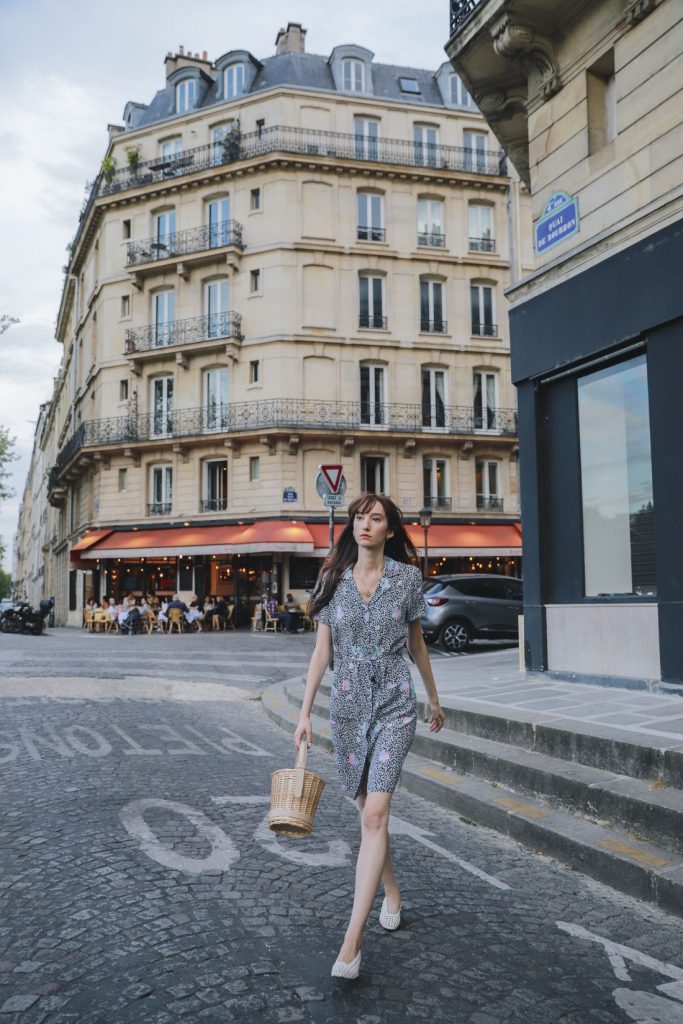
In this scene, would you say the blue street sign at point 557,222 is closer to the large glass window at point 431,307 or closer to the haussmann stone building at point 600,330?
the haussmann stone building at point 600,330

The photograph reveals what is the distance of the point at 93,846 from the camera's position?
4438 millimetres

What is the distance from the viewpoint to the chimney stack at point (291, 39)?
3381 centimetres

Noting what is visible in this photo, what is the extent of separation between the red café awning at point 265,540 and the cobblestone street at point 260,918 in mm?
20563

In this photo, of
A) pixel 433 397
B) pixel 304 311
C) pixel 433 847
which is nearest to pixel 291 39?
pixel 304 311

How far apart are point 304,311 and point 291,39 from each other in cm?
1216

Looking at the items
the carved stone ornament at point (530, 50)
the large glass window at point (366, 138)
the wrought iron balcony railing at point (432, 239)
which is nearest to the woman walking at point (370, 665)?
the carved stone ornament at point (530, 50)

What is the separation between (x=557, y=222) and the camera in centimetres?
928

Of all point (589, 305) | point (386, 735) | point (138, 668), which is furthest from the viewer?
point (138, 668)

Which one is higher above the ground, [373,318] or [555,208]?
[373,318]

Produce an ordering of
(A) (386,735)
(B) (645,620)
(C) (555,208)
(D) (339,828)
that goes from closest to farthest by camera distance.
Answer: (A) (386,735) → (D) (339,828) → (B) (645,620) → (C) (555,208)

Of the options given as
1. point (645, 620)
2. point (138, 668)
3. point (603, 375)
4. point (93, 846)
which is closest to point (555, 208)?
point (603, 375)

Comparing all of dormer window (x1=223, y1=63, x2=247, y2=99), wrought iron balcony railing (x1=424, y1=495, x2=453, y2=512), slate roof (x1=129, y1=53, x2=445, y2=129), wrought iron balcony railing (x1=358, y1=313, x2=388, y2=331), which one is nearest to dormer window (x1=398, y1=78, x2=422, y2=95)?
slate roof (x1=129, y1=53, x2=445, y2=129)

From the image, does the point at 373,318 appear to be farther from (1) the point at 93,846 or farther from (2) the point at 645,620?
(1) the point at 93,846

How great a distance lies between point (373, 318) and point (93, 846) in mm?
27725
